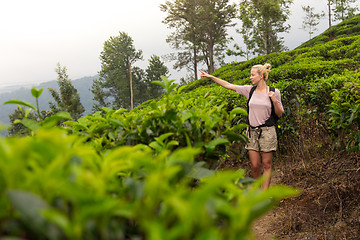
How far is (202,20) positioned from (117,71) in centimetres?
2586

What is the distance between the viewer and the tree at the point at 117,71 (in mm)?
55156

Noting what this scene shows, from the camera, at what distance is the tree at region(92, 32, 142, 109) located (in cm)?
5516

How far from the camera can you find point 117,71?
182 feet

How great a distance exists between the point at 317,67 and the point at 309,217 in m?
4.37

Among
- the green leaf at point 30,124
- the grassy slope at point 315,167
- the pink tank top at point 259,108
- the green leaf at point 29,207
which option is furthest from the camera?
the pink tank top at point 259,108

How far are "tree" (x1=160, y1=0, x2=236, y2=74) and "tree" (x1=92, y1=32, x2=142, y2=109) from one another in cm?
2173

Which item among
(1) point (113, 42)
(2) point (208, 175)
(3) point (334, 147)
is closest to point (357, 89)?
(3) point (334, 147)

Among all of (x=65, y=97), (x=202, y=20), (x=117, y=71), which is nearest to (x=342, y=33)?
(x=202, y=20)

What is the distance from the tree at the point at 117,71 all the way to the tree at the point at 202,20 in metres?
21.7

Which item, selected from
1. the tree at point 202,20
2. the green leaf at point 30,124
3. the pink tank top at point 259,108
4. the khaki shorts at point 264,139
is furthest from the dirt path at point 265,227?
the tree at point 202,20

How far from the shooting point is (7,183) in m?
0.54

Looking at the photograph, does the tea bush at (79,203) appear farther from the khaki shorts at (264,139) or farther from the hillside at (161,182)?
the khaki shorts at (264,139)

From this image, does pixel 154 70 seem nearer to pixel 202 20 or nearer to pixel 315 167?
pixel 202 20

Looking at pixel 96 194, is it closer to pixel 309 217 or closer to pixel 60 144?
pixel 60 144
